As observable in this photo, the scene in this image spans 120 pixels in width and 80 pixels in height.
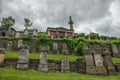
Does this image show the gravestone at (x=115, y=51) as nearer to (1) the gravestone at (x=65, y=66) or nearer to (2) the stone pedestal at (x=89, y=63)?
(2) the stone pedestal at (x=89, y=63)

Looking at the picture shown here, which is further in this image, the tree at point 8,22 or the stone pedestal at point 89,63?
the tree at point 8,22

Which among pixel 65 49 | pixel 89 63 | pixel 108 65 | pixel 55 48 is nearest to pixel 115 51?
pixel 65 49

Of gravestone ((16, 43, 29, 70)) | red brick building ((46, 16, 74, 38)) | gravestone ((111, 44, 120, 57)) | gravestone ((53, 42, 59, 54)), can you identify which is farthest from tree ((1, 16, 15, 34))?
gravestone ((16, 43, 29, 70))

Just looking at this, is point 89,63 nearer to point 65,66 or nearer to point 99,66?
point 99,66

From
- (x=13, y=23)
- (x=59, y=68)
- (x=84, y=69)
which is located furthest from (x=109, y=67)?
(x=13, y=23)

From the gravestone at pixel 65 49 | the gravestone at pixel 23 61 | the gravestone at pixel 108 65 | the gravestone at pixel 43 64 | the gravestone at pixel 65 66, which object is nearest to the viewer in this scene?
the gravestone at pixel 23 61

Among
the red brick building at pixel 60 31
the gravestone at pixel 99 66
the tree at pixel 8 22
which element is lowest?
the gravestone at pixel 99 66

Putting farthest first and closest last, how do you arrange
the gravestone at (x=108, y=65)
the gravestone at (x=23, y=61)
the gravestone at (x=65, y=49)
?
the gravestone at (x=65, y=49) → the gravestone at (x=108, y=65) → the gravestone at (x=23, y=61)

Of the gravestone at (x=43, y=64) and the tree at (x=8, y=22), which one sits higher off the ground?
the tree at (x=8, y=22)

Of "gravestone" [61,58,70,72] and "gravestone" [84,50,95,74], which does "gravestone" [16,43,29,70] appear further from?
"gravestone" [84,50,95,74]

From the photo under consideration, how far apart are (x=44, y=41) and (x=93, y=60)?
52.6 ft

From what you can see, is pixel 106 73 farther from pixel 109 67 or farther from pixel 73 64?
pixel 73 64

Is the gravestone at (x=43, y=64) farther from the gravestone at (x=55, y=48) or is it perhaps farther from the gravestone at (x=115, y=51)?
the gravestone at (x=115, y=51)

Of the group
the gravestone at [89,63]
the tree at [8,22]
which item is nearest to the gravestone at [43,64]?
the gravestone at [89,63]
